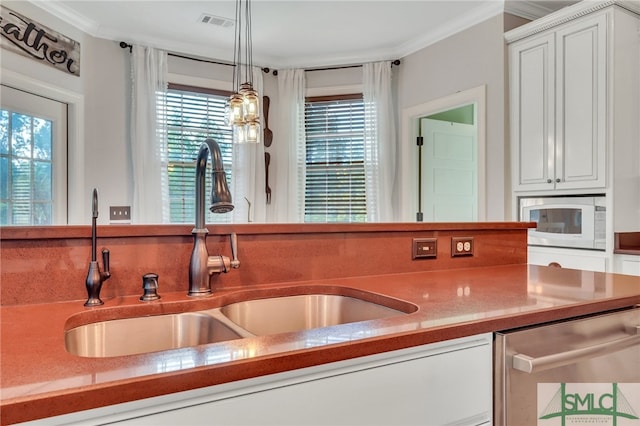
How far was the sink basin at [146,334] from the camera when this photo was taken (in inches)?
37.7

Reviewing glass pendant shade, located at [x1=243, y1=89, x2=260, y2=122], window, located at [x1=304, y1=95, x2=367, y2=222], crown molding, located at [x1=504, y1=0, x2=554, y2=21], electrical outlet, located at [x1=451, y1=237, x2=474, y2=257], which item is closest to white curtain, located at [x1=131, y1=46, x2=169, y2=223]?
window, located at [x1=304, y1=95, x2=367, y2=222]

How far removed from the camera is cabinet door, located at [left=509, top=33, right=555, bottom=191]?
2943 mm

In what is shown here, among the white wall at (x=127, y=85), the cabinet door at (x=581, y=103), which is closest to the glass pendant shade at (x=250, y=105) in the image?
the white wall at (x=127, y=85)

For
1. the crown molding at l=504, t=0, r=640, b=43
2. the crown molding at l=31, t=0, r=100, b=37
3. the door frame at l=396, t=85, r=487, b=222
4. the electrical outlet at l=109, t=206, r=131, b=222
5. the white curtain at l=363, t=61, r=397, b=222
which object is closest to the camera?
the crown molding at l=504, t=0, r=640, b=43

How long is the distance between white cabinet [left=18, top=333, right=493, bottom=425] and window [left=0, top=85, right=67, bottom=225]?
3.03 m

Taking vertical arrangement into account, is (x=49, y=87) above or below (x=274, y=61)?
below

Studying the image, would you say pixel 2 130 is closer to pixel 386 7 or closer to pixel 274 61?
pixel 274 61

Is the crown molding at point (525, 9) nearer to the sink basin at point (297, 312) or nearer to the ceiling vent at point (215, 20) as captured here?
the ceiling vent at point (215, 20)

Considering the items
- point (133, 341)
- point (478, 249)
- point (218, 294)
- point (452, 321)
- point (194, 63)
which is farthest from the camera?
point (194, 63)

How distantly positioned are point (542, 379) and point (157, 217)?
3486 millimetres

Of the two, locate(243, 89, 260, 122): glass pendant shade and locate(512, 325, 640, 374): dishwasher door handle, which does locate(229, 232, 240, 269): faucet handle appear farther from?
locate(243, 89, 260, 122): glass pendant shade

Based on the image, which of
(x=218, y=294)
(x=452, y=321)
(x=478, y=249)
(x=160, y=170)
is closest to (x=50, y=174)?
(x=160, y=170)

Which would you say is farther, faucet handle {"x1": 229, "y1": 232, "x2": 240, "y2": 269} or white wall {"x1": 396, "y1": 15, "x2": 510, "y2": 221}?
white wall {"x1": 396, "y1": 15, "x2": 510, "y2": 221}

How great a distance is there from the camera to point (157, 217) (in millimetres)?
3795
